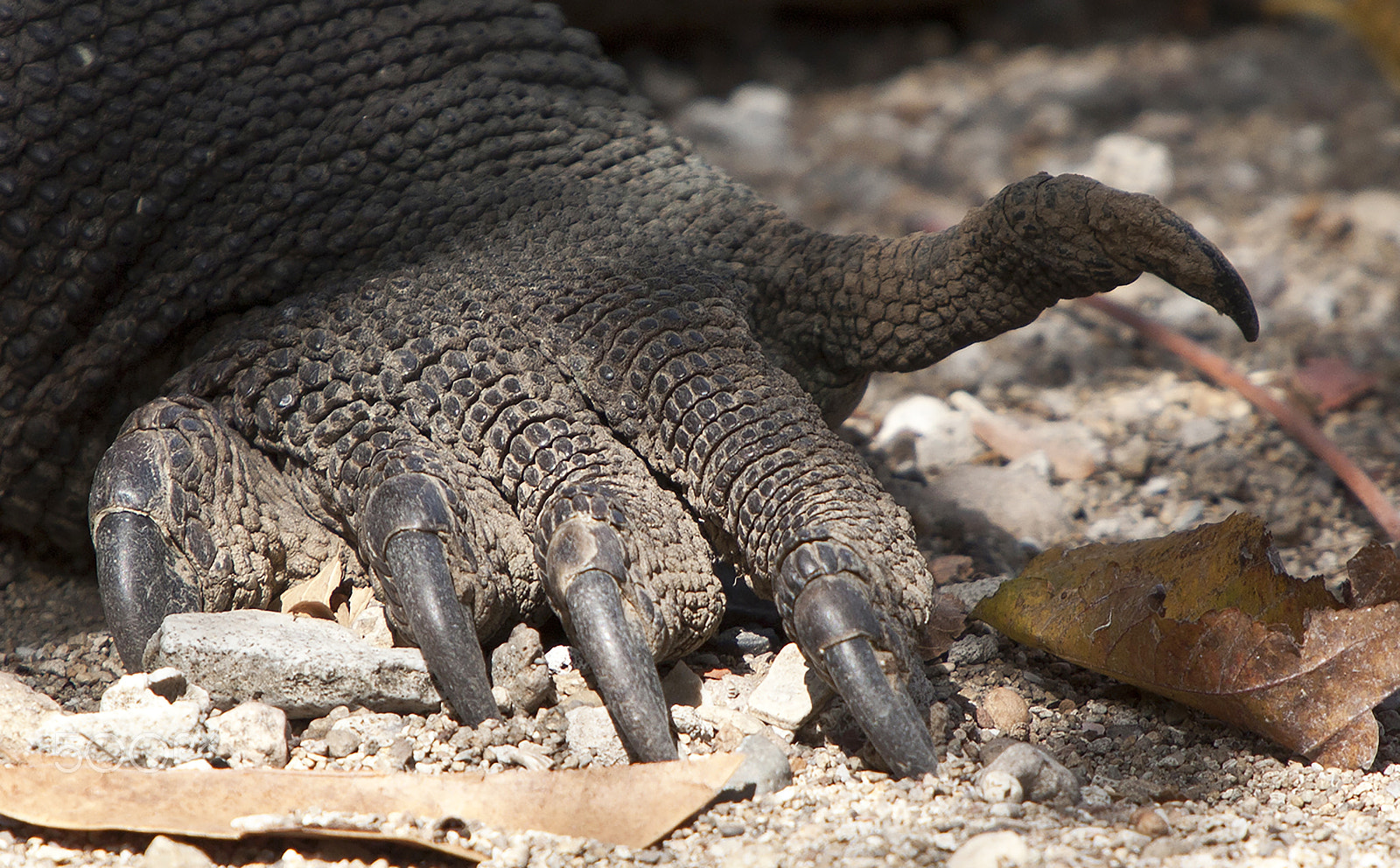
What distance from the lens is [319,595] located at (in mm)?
1465

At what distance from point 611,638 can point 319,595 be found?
435mm

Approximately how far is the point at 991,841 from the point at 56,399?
1328 mm

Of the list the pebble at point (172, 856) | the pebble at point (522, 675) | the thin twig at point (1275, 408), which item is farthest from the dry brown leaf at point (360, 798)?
the thin twig at point (1275, 408)

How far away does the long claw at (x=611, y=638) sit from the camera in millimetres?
1227

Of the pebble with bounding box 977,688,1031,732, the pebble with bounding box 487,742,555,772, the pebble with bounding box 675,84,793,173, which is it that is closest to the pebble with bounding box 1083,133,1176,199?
the pebble with bounding box 675,84,793,173

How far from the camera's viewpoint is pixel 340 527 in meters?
1.50

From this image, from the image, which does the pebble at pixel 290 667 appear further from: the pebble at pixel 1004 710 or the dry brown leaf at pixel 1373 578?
the dry brown leaf at pixel 1373 578

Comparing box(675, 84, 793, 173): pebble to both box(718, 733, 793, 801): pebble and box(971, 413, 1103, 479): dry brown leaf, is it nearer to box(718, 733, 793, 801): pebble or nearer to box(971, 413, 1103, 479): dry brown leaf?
box(971, 413, 1103, 479): dry brown leaf

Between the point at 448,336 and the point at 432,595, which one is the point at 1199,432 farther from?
the point at 432,595

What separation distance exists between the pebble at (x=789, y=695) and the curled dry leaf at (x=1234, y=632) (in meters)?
0.31

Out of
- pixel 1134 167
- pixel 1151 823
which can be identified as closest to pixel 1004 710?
pixel 1151 823

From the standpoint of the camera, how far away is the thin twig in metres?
2.05

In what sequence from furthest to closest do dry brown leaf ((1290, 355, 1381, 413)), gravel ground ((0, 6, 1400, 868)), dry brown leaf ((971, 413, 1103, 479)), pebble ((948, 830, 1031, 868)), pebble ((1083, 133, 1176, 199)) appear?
pebble ((1083, 133, 1176, 199)) → dry brown leaf ((1290, 355, 1381, 413)) → dry brown leaf ((971, 413, 1103, 479)) → gravel ground ((0, 6, 1400, 868)) → pebble ((948, 830, 1031, 868))

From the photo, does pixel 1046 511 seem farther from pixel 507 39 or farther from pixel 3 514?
pixel 3 514
